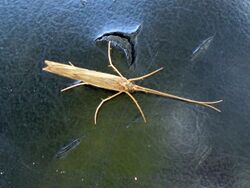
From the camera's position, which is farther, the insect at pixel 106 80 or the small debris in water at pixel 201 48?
the small debris in water at pixel 201 48

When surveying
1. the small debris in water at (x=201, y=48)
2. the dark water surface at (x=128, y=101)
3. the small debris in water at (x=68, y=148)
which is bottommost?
the small debris in water at (x=68, y=148)

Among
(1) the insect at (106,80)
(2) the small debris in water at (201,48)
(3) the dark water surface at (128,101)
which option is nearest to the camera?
(3) the dark water surface at (128,101)

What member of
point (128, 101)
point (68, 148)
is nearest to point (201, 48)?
point (128, 101)

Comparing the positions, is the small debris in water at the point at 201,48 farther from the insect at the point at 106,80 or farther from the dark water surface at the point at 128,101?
the insect at the point at 106,80

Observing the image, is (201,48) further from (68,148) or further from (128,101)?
(68,148)

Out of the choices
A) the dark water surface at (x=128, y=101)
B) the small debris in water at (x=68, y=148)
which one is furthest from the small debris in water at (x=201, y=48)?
the small debris in water at (x=68, y=148)

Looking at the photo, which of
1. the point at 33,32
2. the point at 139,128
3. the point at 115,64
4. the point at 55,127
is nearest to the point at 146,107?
the point at 139,128
